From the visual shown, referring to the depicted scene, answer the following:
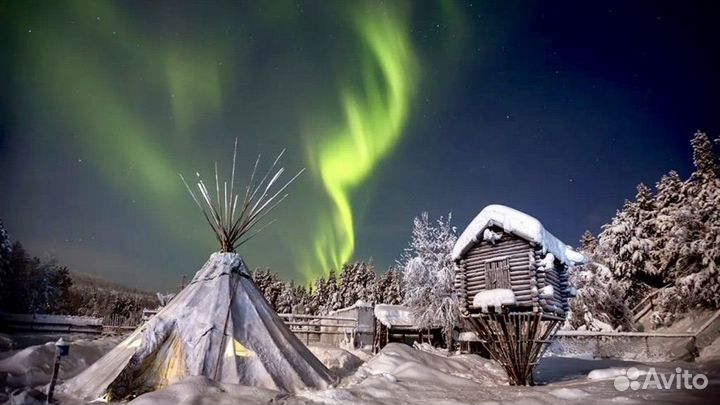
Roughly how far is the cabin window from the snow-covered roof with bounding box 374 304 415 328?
702 centimetres

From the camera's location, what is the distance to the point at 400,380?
31.7ft

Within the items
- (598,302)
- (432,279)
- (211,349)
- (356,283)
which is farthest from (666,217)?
(356,283)

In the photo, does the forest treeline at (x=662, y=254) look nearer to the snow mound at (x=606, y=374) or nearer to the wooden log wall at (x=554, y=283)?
the wooden log wall at (x=554, y=283)

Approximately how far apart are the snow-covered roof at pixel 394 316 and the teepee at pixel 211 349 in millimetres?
10678

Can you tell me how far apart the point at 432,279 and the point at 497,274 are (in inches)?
357

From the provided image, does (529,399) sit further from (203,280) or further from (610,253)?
(610,253)

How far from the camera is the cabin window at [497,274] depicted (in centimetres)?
1389

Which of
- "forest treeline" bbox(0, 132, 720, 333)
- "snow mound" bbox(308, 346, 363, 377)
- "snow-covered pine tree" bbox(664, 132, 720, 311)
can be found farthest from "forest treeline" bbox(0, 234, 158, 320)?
A: "snow-covered pine tree" bbox(664, 132, 720, 311)

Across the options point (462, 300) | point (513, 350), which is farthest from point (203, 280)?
point (462, 300)

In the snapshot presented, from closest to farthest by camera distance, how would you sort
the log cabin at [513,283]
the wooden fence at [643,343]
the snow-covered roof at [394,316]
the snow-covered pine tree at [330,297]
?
the log cabin at [513,283] < the wooden fence at [643,343] < the snow-covered roof at [394,316] < the snow-covered pine tree at [330,297]

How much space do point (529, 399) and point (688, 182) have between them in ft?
82.5

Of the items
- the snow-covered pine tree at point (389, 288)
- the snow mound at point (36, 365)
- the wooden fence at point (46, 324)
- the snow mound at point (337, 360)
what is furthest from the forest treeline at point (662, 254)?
the wooden fence at point (46, 324)

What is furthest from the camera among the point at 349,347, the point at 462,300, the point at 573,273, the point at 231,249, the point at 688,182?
the point at 573,273

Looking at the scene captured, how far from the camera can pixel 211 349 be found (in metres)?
7.92
